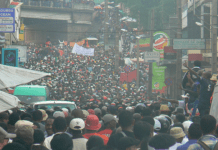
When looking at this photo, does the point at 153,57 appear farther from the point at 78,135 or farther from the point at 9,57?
the point at 78,135

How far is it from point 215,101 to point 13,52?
12.9 m

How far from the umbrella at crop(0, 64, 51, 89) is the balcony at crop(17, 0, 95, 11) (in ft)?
165

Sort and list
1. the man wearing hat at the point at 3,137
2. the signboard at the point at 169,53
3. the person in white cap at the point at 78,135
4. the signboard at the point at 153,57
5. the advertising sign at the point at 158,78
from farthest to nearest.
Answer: the advertising sign at the point at 158,78 → the signboard at the point at 153,57 → the signboard at the point at 169,53 → the man wearing hat at the point at 3,137 → the person in white cap at the point at 78,135

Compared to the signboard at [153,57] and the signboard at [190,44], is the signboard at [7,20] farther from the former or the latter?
the signboard at [153,57]

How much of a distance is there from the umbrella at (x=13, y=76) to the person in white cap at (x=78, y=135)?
191 cm

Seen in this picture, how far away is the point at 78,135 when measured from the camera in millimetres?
5688

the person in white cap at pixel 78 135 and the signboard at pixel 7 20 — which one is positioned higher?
the signboard at pixel 7 20

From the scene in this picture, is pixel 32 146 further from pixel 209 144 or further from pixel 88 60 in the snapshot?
pixel 88 60

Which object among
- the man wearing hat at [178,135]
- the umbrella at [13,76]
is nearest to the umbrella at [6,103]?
the umbrella at [13,76]

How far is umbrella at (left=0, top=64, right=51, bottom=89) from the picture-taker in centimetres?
717

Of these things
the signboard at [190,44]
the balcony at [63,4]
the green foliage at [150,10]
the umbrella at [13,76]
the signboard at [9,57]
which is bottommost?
the umbrella at [13,76]

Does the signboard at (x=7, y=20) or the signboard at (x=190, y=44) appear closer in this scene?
the signboard at (x=7, y=20)

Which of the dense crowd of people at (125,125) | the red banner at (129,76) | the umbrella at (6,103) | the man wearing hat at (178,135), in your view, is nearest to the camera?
the dense crowd of people at (125,125)

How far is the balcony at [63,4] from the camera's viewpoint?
5683cm
